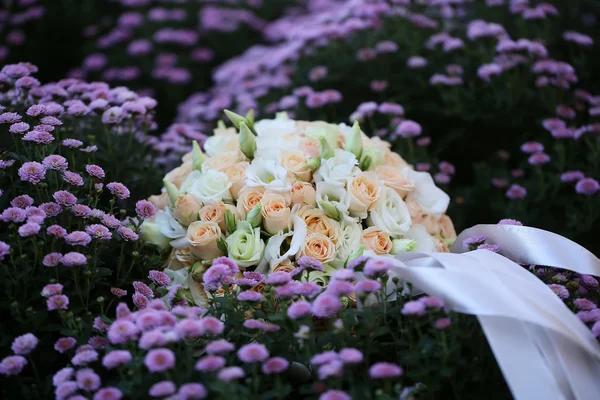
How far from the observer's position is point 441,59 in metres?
2.76

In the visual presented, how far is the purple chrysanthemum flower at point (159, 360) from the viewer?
44.7 inches

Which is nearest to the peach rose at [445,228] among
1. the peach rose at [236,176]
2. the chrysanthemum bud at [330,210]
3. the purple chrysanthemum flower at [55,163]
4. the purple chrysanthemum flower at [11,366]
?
the chrysanthemum bud at [330,210]

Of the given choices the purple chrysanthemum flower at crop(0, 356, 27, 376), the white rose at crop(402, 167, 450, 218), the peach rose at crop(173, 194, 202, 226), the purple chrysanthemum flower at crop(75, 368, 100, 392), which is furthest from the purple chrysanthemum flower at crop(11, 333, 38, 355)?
the white rose at crop(402, 167, 450, 218)

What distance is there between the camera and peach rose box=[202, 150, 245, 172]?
1.79m

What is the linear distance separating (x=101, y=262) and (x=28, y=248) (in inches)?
6.5

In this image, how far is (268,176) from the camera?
5.76 feet

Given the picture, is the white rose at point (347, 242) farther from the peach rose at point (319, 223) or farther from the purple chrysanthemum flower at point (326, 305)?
the purple chrysanthemum flower at point (326, 305)

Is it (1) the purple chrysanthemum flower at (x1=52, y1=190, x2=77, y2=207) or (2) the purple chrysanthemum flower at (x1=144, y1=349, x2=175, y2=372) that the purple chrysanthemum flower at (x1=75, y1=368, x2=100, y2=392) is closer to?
(2) the purple chrysanthemum flower at (x1=144, y1=349, x2=175, y2=372)

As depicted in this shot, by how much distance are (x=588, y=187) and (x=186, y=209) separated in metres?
1.27

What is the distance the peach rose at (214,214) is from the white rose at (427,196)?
0.55 meters

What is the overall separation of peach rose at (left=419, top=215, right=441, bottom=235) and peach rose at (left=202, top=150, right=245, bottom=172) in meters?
0.56

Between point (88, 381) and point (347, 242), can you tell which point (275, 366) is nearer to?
point (88, 381)

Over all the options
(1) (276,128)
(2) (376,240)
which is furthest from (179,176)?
(2) (376,240)

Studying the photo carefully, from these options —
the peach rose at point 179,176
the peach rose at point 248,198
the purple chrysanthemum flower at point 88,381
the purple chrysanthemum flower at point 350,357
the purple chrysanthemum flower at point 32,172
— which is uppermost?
the purple chrysanthemum flower at point 32,172
